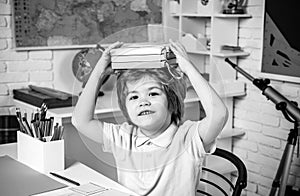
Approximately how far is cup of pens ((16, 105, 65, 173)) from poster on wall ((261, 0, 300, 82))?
5.24ft

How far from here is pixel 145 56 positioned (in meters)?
1.33

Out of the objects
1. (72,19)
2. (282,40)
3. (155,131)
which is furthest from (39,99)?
(282,40)

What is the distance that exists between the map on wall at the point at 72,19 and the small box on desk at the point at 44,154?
41.5 inches

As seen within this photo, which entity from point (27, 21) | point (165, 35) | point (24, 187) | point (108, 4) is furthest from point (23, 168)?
point (108, 4)

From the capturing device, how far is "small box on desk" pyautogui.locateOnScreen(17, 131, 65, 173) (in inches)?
64.5

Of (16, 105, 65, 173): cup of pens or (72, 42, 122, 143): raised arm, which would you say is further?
(16, 105, 65, 173): cup of pens

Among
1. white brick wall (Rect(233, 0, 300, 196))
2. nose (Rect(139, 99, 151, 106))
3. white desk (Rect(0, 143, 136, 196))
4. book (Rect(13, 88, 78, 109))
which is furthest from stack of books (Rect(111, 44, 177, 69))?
white brick wall (Rect(233, 0, 300, 196))

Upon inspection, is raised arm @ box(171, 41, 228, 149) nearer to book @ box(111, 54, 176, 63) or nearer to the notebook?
book @ box(111, 54, 176, 63)

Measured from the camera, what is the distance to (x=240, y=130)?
10.5 ft

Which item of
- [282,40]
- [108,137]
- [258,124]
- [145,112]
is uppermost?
[282,40]

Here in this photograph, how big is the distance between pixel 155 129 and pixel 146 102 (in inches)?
5.0

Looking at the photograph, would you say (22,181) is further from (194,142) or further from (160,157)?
(194,142)

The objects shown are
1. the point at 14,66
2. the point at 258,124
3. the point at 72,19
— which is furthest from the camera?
the point at 258,124

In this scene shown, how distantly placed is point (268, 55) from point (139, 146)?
1.65m
